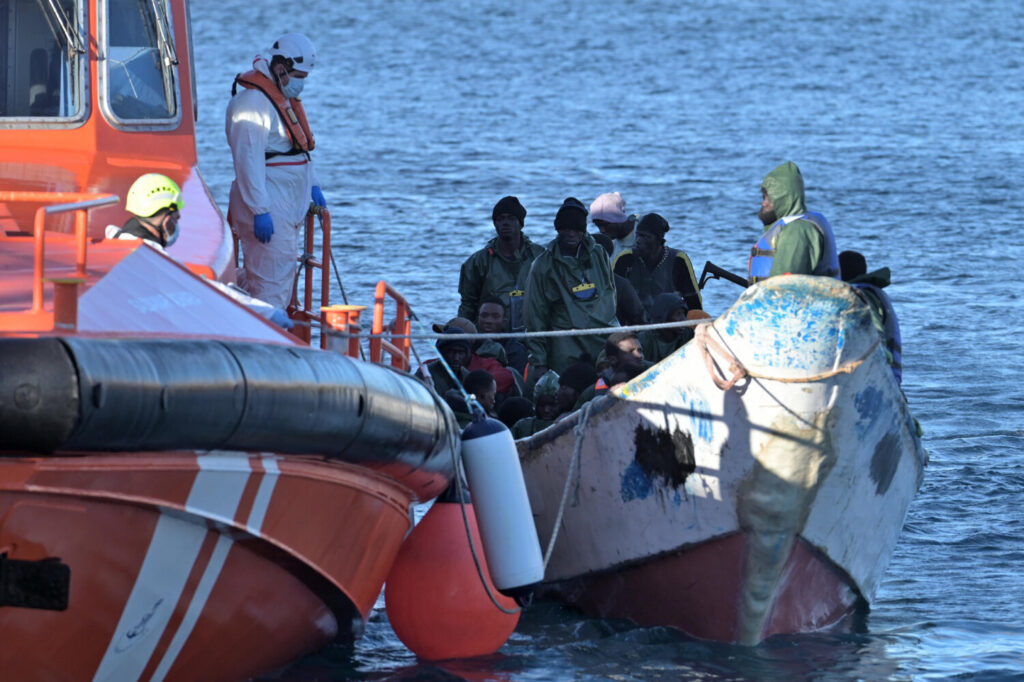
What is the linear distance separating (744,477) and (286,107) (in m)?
2.95

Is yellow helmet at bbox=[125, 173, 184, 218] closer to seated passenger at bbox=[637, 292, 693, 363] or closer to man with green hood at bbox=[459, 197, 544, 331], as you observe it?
seated passenger at bbox=[637, 292, 693, 363]

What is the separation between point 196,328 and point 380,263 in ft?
42.4

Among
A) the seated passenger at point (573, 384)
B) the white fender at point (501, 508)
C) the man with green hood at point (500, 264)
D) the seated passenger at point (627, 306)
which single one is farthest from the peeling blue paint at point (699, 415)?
the man with green hood at point (500, 264)

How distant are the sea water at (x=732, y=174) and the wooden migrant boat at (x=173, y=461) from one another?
0.89 meters

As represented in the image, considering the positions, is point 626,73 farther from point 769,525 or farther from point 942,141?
point 769,525

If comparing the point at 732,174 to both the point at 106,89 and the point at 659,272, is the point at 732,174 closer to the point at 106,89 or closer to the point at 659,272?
the point at 659,272

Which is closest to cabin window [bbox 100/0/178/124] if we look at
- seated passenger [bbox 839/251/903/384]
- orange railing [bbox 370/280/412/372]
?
orange railing [bbox 370/280/412/372]

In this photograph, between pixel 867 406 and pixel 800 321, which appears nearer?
pixel 800 321

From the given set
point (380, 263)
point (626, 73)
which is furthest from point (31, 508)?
point (626, 73)

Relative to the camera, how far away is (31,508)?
521 cm

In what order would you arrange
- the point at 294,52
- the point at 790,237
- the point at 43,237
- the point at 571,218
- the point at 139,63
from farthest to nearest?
1. the point at 571,218
2. the point at 294,52
3. the point at 139,63
4. the point at 790,237
5. the point at 43,237

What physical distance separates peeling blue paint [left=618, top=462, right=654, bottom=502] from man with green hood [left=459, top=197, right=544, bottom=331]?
327 centimetres

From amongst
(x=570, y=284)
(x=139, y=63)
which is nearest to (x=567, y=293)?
(x=570, y=284)

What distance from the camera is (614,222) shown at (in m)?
11.0
